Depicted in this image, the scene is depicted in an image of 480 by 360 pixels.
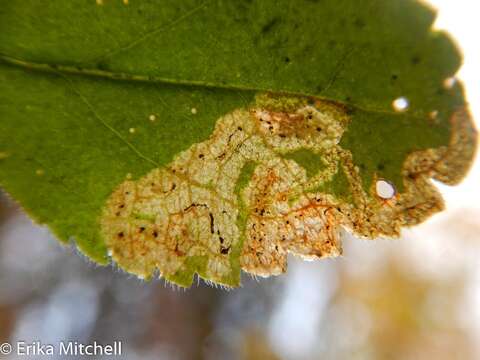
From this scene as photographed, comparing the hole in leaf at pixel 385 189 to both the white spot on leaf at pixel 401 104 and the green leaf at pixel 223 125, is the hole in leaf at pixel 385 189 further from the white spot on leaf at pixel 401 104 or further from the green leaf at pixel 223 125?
the white spot on leaf at pixel 401 104

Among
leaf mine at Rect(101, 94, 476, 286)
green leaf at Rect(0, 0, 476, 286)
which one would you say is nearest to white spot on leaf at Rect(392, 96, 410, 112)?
green leaf at Rect(0, 0, 476, 286)

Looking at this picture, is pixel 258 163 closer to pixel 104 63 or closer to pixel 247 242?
pixel 247 242

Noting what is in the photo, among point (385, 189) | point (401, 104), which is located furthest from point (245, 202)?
point (401, 104)

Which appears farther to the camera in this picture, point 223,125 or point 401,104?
point 223,125

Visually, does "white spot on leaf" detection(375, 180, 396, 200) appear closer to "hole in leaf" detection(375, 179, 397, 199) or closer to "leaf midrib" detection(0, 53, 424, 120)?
"hole in leaf" detection(375, 179, 397, 199)

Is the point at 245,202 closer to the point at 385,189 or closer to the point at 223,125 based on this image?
the point at 223,125

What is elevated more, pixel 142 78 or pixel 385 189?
pixel 142 78

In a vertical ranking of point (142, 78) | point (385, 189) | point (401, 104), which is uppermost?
point (142, 78)
